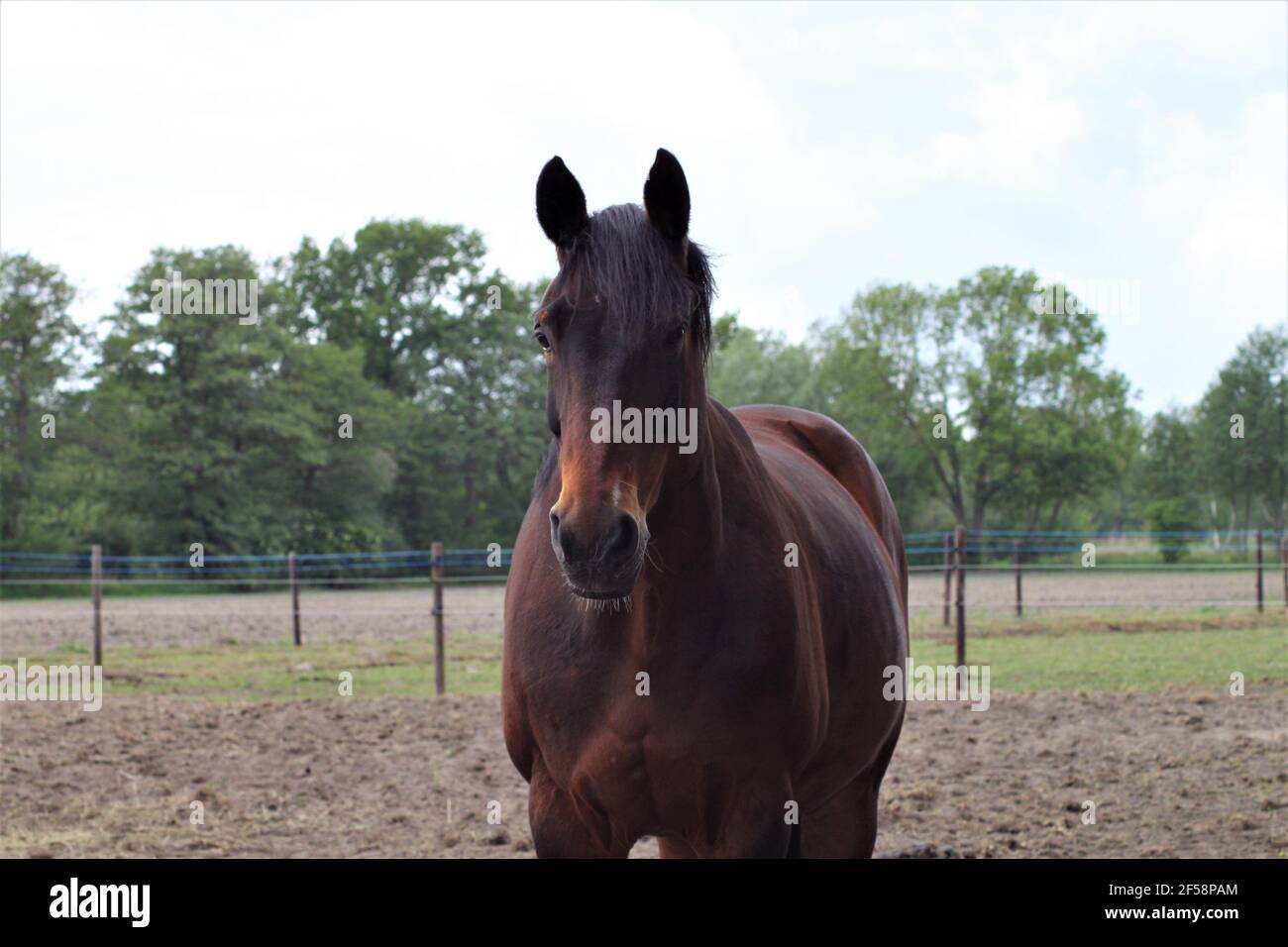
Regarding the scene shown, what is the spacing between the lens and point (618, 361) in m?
2.19

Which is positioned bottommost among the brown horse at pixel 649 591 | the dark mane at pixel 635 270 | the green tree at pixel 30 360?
the brown horse at pixel 649 591

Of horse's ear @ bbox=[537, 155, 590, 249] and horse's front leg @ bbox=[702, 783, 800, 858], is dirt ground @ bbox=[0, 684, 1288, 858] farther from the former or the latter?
horse's ear @ bbox=[537, 155, 590, 249]

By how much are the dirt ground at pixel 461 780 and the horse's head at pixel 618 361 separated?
144 inches

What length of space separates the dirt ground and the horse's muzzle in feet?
12.2

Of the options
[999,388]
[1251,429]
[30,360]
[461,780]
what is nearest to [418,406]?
[30,360]

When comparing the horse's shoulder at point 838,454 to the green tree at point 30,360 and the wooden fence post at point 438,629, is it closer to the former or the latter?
the wooden fence post at point 438,629

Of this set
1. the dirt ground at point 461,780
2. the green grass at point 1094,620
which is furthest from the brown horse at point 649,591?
the green grass at point 1094,620

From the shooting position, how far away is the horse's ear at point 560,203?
2422mm

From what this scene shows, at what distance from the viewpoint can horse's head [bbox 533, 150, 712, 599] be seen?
205 cm

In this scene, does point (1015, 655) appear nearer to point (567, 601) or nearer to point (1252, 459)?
point (567, 601)

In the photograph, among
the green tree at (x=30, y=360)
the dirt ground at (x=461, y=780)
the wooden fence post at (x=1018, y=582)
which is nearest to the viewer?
the dirt ground at (x=461, y=780)

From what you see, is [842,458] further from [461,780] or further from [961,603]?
[961,603]
